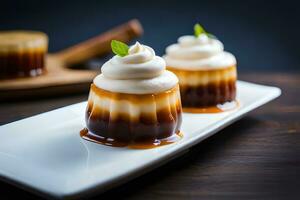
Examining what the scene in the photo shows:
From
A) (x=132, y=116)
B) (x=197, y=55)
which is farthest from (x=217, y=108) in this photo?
(x=132, y=116)

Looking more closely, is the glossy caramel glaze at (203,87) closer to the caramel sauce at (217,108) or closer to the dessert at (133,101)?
the caramel sauce at (217,108)

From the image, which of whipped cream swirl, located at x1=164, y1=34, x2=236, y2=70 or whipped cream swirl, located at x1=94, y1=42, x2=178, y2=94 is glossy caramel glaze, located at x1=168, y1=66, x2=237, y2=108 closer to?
whipped cream swirl, located at x1=164, y1=34, x2=236, y2=70

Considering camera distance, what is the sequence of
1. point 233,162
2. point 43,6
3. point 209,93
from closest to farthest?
point 233,162
point 209,93
point 43,6

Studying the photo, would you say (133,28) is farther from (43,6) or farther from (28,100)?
(43,6)

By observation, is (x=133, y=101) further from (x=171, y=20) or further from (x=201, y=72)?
(x=171, y=20)

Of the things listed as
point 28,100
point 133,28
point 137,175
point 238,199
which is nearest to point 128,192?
point 137,175

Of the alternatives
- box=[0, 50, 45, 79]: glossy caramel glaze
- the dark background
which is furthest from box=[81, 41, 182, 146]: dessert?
the dark background
